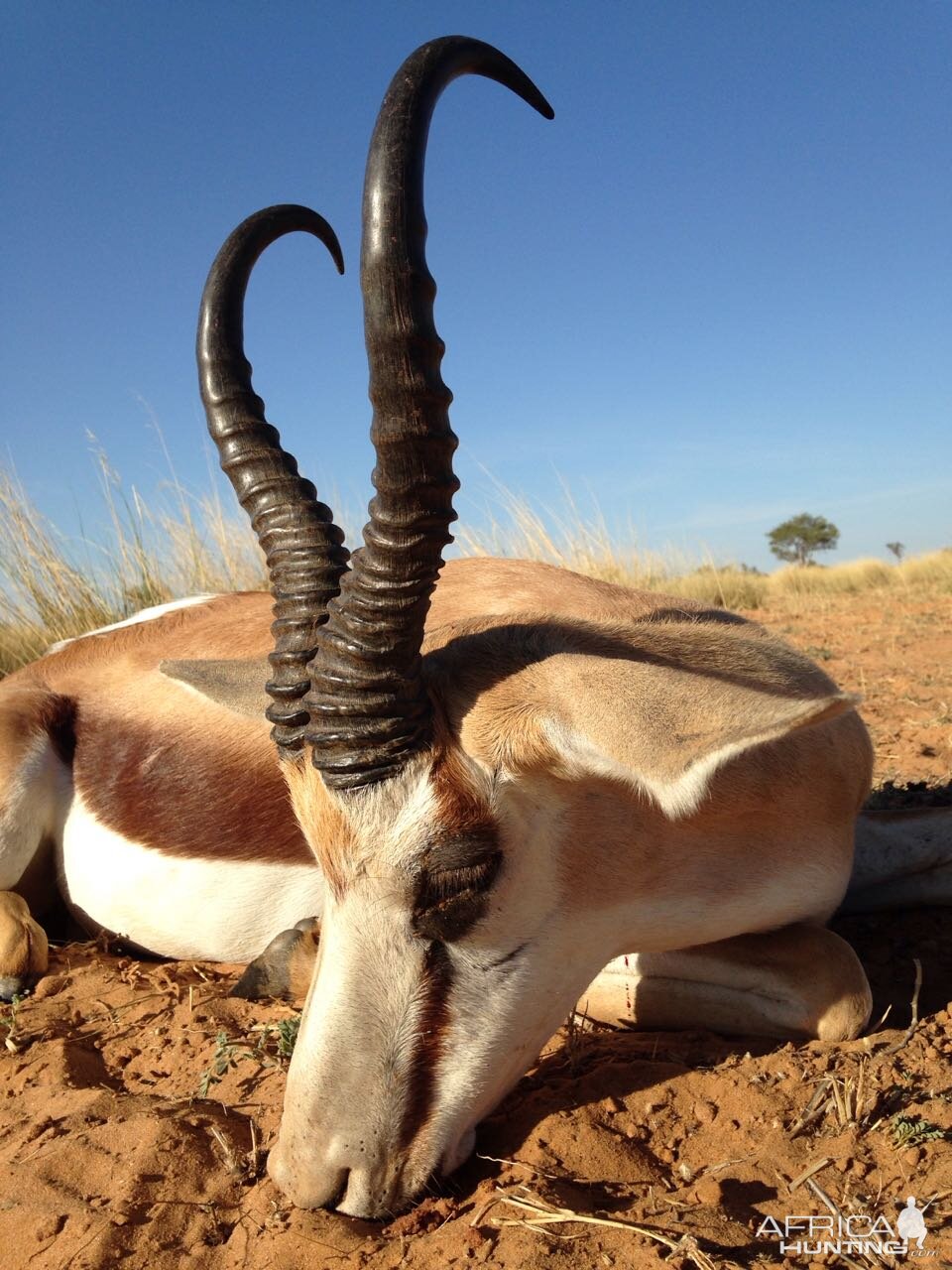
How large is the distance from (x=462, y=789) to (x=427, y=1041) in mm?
591

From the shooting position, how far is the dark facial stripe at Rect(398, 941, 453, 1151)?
2270mm

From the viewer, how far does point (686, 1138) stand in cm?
242

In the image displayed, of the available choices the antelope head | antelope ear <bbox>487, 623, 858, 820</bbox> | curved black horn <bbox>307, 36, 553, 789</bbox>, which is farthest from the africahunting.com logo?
curved black horn <bbox>307, 36, 553, 789</bbox>

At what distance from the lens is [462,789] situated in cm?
234

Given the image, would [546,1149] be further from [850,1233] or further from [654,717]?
[654,717]

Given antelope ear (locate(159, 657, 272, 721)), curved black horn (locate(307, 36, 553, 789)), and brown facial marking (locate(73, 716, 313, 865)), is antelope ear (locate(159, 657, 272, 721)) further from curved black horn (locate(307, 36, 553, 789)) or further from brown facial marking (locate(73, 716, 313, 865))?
brown facial marking (locate(73, 716, 313, 865))

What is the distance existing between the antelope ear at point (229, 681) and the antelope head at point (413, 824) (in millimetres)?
545

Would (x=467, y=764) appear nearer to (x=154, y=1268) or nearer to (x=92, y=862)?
(x=154, y=1268)

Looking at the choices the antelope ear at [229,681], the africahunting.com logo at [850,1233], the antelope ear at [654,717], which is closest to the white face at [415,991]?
the antelope ear at [654,717]

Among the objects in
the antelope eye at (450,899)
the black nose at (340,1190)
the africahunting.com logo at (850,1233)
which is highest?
the antelope eye at (450,899)

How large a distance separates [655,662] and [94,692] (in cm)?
301

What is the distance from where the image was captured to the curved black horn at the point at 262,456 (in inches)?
114

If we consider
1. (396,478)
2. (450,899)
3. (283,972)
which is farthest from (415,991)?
(283,972)

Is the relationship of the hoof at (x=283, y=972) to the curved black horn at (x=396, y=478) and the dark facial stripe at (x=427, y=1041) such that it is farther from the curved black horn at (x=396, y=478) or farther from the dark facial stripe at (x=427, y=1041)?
the curved black horn at (x=396, y=478)
